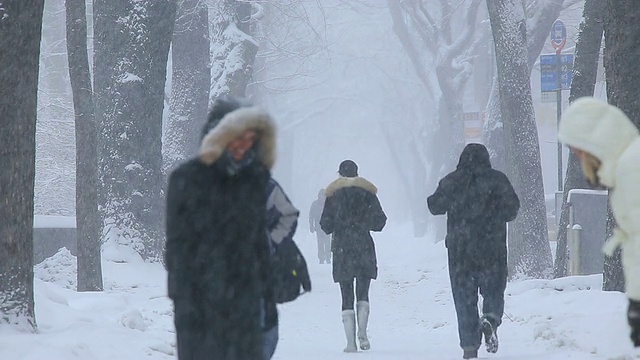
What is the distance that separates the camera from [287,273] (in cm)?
549

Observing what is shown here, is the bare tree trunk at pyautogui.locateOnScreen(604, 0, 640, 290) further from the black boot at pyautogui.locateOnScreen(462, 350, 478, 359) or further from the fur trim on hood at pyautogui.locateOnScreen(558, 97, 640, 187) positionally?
the fur trim on hood at pyautogui.locateOnScreen(558, 97, 640, 187)

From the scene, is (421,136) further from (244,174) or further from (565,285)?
(244,174)

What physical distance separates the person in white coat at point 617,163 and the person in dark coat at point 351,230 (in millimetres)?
6094

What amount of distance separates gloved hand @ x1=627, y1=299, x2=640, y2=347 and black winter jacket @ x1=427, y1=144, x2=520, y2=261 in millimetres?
4974

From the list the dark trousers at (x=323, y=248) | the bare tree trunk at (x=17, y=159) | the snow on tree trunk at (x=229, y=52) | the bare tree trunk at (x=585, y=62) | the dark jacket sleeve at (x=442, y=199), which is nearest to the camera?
the bare tree trunk at (x=17, y=159)

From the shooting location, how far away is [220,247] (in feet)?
16.9

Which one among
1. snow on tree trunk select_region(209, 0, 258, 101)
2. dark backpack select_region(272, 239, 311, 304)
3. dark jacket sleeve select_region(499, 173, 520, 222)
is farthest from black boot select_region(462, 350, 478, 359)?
snow on tree trunk select_region(209, 0, 258, 101)

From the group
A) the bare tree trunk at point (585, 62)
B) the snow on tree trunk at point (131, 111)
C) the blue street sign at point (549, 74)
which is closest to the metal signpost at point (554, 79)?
the blue street sign at point (549, 74)

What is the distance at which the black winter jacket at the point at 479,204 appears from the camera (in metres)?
9.92

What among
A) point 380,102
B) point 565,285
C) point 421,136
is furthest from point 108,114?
point 380,102

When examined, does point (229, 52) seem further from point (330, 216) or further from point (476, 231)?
point (476, 231)

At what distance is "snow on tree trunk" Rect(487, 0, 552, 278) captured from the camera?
18.2m

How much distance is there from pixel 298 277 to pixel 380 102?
58.3m

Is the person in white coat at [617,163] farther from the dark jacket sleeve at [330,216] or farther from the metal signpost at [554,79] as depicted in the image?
the metal signpost at [554,79]
